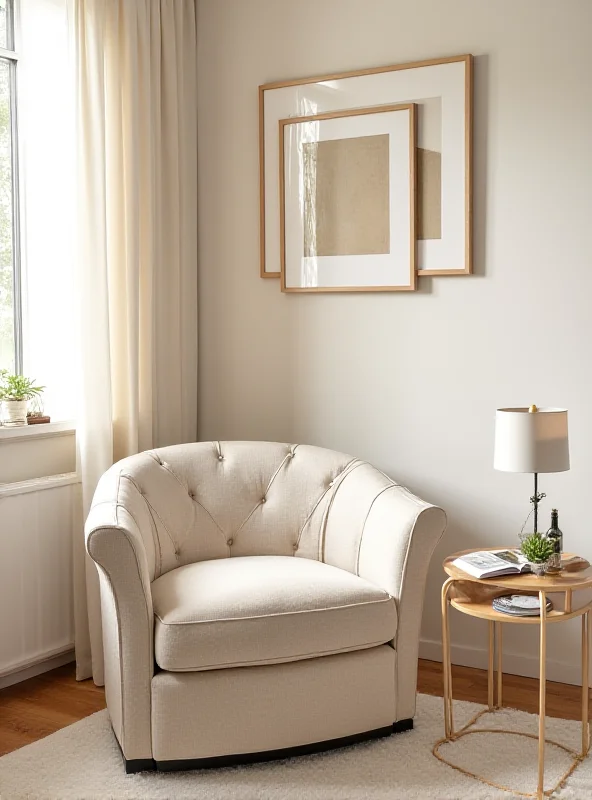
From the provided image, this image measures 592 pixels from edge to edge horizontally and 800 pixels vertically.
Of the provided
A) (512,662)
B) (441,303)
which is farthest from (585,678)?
(441,303)

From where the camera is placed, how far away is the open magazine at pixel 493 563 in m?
2.52

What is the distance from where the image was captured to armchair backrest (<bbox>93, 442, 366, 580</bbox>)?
9.73ft

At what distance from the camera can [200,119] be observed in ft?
12.3

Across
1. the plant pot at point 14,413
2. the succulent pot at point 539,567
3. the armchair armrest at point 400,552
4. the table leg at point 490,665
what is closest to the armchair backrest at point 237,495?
the armchair armrest at point 400,552

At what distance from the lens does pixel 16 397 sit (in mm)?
3135

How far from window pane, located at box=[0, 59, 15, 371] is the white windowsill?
30 centimetres

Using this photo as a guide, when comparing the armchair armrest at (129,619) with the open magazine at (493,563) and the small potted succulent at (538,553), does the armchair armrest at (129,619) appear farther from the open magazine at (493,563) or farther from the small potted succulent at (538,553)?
the small potted succulent at (538,553)

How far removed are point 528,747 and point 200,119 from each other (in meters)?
2.69

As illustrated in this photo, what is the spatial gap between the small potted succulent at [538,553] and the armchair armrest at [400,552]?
0.26 m

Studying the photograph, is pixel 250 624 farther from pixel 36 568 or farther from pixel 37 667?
pixel 37 667

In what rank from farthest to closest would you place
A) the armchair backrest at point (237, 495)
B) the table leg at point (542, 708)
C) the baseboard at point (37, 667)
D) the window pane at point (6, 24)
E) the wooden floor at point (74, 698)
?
the window pane at point (6, 24) < the baseboard at point (37, 667) < the armchair backrest at point (237, 495) < the wooden floor at point (74, 698) < the table leg at point (542, 708)

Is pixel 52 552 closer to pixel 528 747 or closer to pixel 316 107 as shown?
pixel 528 747

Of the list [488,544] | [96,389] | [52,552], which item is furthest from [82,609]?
[488,544]

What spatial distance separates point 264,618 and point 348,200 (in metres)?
1.69
